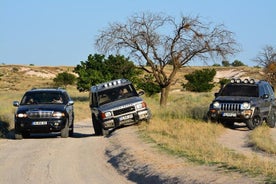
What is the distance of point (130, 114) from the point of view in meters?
21.7

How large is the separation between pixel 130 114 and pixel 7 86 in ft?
249

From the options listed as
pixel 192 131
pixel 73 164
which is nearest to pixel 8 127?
pixel 192 131

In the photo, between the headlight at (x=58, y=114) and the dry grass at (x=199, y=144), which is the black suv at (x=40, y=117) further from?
the dry grass at (x=199, y=144)

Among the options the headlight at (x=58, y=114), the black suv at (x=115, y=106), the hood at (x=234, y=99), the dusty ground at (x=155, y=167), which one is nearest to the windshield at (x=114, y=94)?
the black suv at (x=115, y=106)

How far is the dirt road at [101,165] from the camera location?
1103 cm

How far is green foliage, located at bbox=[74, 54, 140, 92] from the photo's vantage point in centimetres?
6009

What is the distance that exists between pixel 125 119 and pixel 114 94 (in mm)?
1420

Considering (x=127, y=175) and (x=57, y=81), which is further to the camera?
(x=57, y=81)

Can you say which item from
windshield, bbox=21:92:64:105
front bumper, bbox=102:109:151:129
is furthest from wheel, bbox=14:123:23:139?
front bumper, bbox=102:109:151:129

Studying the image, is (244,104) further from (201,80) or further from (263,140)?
(201,80)

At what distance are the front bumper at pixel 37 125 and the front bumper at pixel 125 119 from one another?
64.7 inches

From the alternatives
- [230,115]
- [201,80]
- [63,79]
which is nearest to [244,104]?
[230,115]

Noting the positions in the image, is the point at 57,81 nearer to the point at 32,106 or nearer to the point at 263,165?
Result: the point at 32,106

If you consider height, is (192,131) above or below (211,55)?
below
